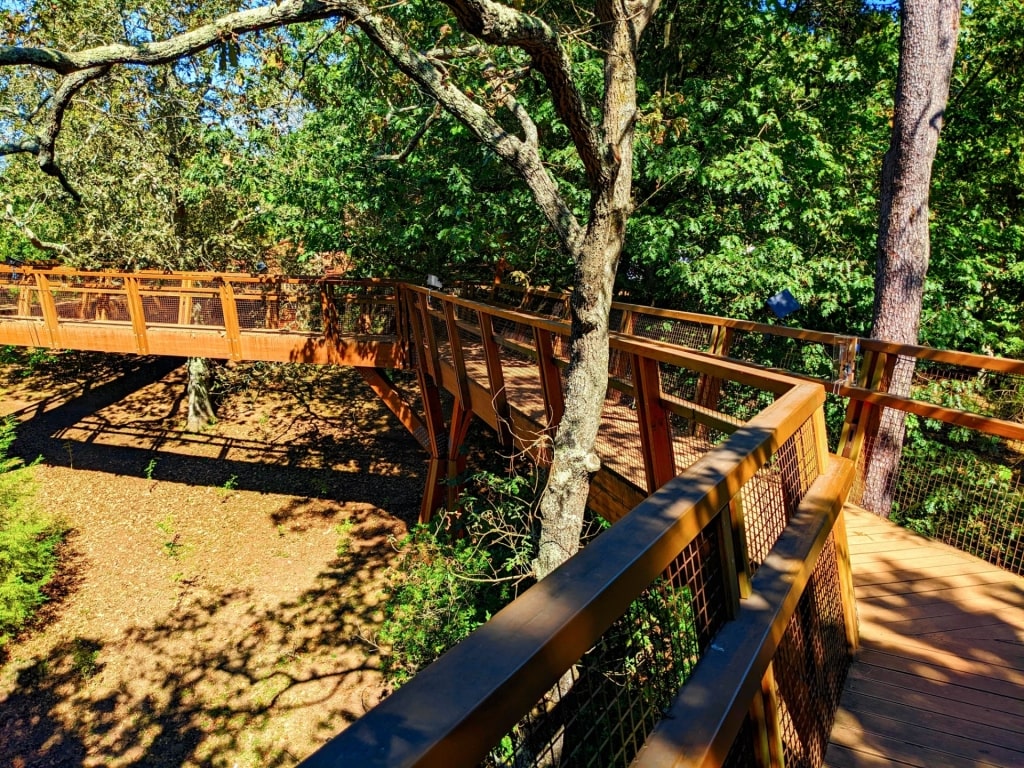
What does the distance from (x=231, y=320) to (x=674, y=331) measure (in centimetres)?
668

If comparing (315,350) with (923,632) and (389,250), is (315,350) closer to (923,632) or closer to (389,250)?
(389,250)

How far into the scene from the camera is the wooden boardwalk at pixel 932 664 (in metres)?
2.08

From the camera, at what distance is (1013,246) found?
8195 mm

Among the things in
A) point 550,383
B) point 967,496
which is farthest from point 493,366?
point 967,496

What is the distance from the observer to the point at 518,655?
0.66 meters

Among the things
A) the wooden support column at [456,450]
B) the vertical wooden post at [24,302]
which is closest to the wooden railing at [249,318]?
the vertical wooden post at [24,302]

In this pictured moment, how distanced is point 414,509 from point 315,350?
11.2ft

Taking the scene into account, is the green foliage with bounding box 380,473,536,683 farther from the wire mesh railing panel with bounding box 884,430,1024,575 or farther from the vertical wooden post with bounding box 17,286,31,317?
the vertical wooden post with bounding box 17,286,31,317

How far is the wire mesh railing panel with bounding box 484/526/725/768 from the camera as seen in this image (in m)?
1.12

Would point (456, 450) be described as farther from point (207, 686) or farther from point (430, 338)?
point (207, 686)

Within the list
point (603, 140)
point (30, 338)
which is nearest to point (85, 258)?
point (30, 338)

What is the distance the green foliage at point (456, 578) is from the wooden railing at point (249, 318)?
3041 millimetres

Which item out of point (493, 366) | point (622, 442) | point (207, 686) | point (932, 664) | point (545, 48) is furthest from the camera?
point (207, 686)

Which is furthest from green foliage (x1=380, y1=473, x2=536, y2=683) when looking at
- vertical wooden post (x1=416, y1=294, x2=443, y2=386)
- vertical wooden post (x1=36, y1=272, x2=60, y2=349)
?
vertical wooden post (x1=36, y1=272, x2=60, y2=349)
